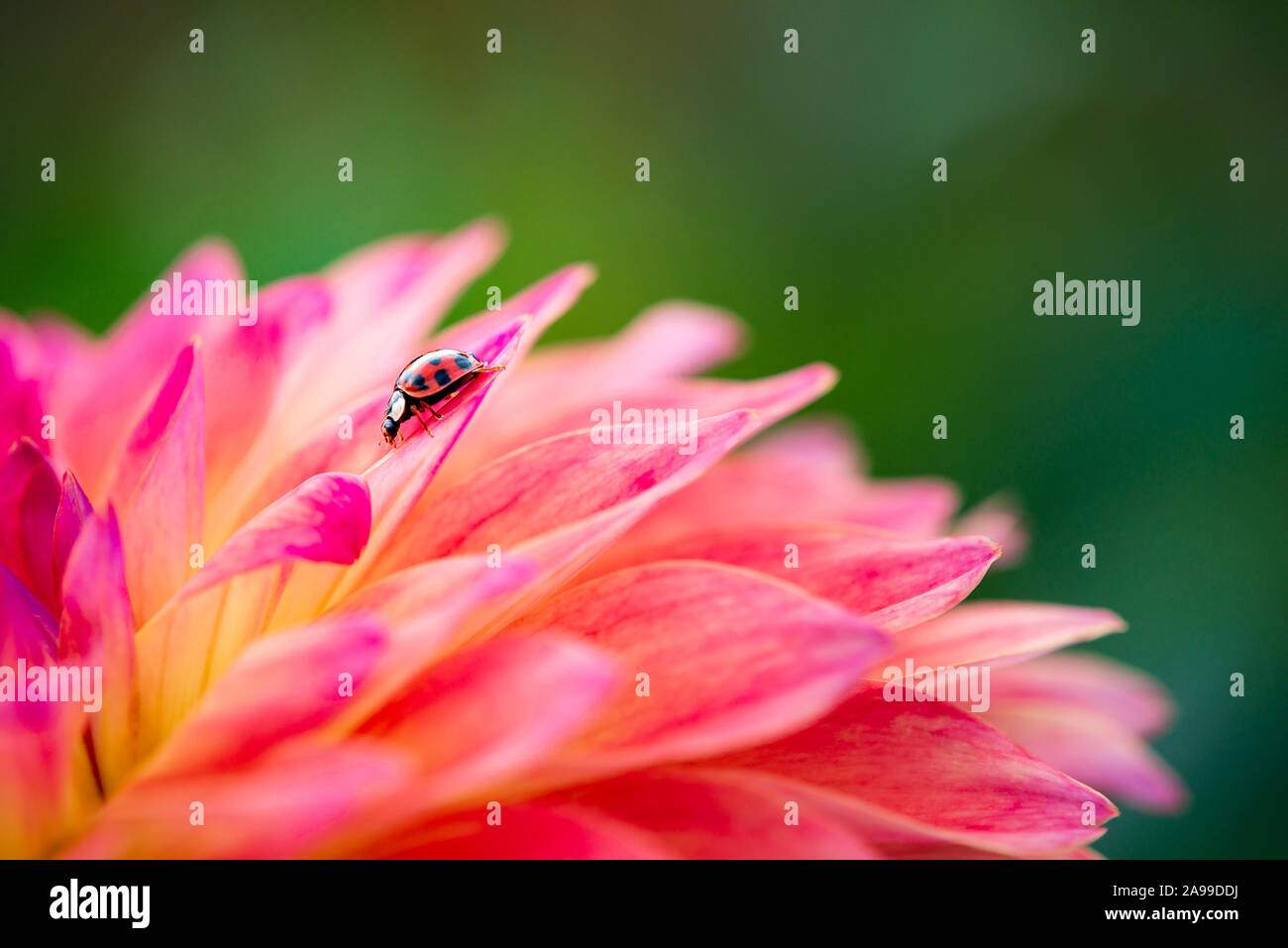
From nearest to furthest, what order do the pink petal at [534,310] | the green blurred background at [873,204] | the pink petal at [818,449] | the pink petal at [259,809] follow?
the pink petal at [259,809], the pink petal at [534,310], the pink petal at [818,449], the green blurred background at [873,204]

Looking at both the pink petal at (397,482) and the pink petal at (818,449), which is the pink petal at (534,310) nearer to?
the pink petal at (397,482)

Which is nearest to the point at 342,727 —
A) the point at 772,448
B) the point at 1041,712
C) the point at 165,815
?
the point at 165,815

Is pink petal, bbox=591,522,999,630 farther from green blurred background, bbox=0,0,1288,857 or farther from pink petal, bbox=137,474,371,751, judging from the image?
green blurred background, bbox=0,0,1288,857

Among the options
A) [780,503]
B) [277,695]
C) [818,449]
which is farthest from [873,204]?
[277,695]

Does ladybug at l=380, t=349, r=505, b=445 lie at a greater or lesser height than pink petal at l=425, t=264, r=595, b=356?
lesser

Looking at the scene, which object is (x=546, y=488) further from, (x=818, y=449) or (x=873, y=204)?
(x=873, y=204)

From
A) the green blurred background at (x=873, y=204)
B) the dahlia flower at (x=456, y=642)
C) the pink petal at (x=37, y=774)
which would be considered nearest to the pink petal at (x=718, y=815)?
the dahlia flower at (x=456, y=642)

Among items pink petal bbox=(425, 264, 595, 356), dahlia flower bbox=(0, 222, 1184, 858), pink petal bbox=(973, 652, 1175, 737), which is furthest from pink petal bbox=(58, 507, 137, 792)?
pink petal bbox=(973, 652, 1175, 737)
